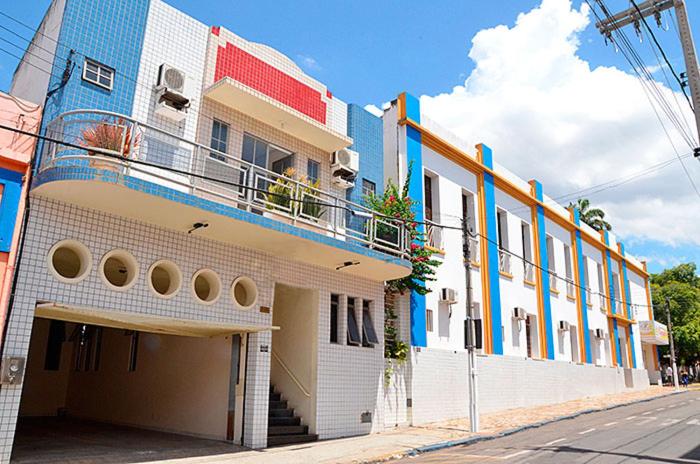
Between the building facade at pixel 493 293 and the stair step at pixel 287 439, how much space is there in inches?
121

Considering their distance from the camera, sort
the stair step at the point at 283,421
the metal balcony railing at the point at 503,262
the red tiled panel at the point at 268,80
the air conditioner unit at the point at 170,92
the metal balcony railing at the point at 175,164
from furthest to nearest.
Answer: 1. the metal balcony railing at the point at 503,262
2. the red tiled panel at the point at 268,80
3. the stair step at the point at 283,421
4. the air conditioner unit at the point at 170,92
5. the metal balcony railing at the point at 175,164

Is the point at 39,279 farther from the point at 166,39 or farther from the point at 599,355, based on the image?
the point at 599,355

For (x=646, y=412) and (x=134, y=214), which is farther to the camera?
(x=646, y=412)

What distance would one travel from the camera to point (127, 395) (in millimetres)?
15812

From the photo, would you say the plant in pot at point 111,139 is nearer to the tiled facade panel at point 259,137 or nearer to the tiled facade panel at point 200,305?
the tiled facade panel at point 200,305

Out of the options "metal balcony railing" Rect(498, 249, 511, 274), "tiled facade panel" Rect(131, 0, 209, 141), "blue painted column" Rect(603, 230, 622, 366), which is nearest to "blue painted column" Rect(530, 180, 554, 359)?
"metal balcony railing" Rect(498, 249, 511, 274)

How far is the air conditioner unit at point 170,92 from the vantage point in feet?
37.4

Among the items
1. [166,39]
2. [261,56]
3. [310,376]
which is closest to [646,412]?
[310,376]

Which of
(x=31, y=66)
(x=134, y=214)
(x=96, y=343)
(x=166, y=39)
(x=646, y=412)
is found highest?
(x=166, y=39)

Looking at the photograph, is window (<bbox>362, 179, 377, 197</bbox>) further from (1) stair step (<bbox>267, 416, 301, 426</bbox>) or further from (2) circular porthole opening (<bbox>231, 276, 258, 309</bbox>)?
(1) stair step (<bbox>267, 416, 301, 426</bbox>)

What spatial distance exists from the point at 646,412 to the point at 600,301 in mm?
12653

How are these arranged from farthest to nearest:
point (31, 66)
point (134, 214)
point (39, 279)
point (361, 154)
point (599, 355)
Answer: point (599, 355) → point (361, 154) → point (31, 66) → point (134, 214) → point (39, 279)

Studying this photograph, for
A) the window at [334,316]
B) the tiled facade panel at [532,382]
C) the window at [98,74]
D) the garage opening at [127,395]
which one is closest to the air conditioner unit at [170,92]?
the window at [98,74]

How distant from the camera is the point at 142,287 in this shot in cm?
1046
